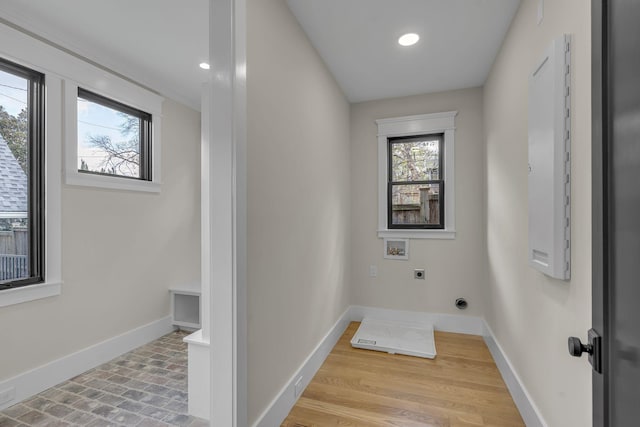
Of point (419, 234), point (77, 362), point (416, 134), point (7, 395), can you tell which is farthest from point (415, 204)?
point (7, 395)

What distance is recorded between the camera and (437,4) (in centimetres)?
192

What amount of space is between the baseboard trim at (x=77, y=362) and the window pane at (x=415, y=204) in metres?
2.89

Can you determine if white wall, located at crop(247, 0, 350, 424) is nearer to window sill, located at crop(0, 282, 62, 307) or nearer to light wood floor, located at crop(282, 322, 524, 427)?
light wood floor, located at crop(282, 322, 524, 427)

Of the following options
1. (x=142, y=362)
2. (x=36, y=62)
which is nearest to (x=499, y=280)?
(x=142, y=362)

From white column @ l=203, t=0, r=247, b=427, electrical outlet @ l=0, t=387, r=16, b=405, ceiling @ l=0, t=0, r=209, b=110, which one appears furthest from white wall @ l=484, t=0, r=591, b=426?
electrical outlet @ l=0, t=387, r=16, b=405

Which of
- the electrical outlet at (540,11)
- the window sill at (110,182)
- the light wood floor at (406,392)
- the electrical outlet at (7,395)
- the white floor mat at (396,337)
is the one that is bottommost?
the light wood floor at (406,392)

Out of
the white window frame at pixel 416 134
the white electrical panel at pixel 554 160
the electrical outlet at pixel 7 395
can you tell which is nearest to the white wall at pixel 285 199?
the white window frame at pixel 416 134

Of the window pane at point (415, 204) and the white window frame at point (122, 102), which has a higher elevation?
the white window frame at point (122, 102)

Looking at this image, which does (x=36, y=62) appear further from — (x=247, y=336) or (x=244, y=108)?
(x=247, y=336)

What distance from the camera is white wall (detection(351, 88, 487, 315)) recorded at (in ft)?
10.3

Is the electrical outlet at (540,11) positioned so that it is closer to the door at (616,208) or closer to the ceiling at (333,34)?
the ceiling at (333,34)

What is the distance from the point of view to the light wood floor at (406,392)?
6.05 ft

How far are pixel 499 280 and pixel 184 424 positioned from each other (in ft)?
8.31

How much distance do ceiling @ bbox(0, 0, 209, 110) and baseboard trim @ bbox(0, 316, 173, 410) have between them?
2460 mm
